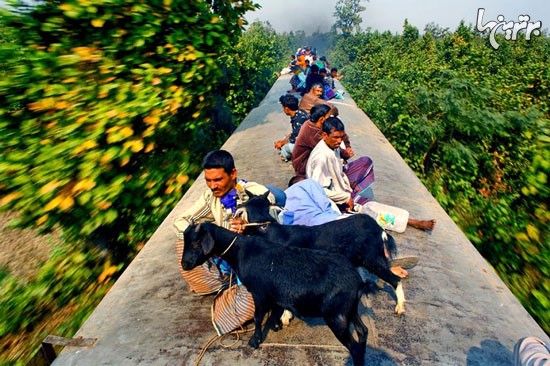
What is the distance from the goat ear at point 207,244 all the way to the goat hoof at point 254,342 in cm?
85

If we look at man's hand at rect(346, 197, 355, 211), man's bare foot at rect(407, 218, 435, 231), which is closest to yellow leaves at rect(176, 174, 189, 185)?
man's hand at rect(346, 197, 355, 211)

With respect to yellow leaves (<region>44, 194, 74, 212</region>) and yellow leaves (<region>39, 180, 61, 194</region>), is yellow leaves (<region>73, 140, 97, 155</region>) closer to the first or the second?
yellow leaves (<region>39, 180, 61, 194</region>)

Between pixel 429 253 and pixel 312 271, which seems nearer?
pixel 312 271

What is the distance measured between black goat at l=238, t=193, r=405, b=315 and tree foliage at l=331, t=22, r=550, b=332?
1982 millimetres

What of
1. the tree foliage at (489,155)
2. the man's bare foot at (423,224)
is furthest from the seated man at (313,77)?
the man's bare foot at (423,224)

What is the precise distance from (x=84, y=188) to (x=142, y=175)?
1.18m

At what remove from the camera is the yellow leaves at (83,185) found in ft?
13.0

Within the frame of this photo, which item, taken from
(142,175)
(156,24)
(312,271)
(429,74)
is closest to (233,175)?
(312,271)

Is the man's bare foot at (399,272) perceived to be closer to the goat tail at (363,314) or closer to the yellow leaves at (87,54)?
the goat tail at (363,314)

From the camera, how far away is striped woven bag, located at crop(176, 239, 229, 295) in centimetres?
365

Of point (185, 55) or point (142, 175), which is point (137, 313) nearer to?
point (142, 175)

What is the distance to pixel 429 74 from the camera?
571 inches

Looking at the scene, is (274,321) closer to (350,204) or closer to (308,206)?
(308,206)

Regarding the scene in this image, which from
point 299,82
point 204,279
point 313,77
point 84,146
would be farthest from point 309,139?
point 299,82
